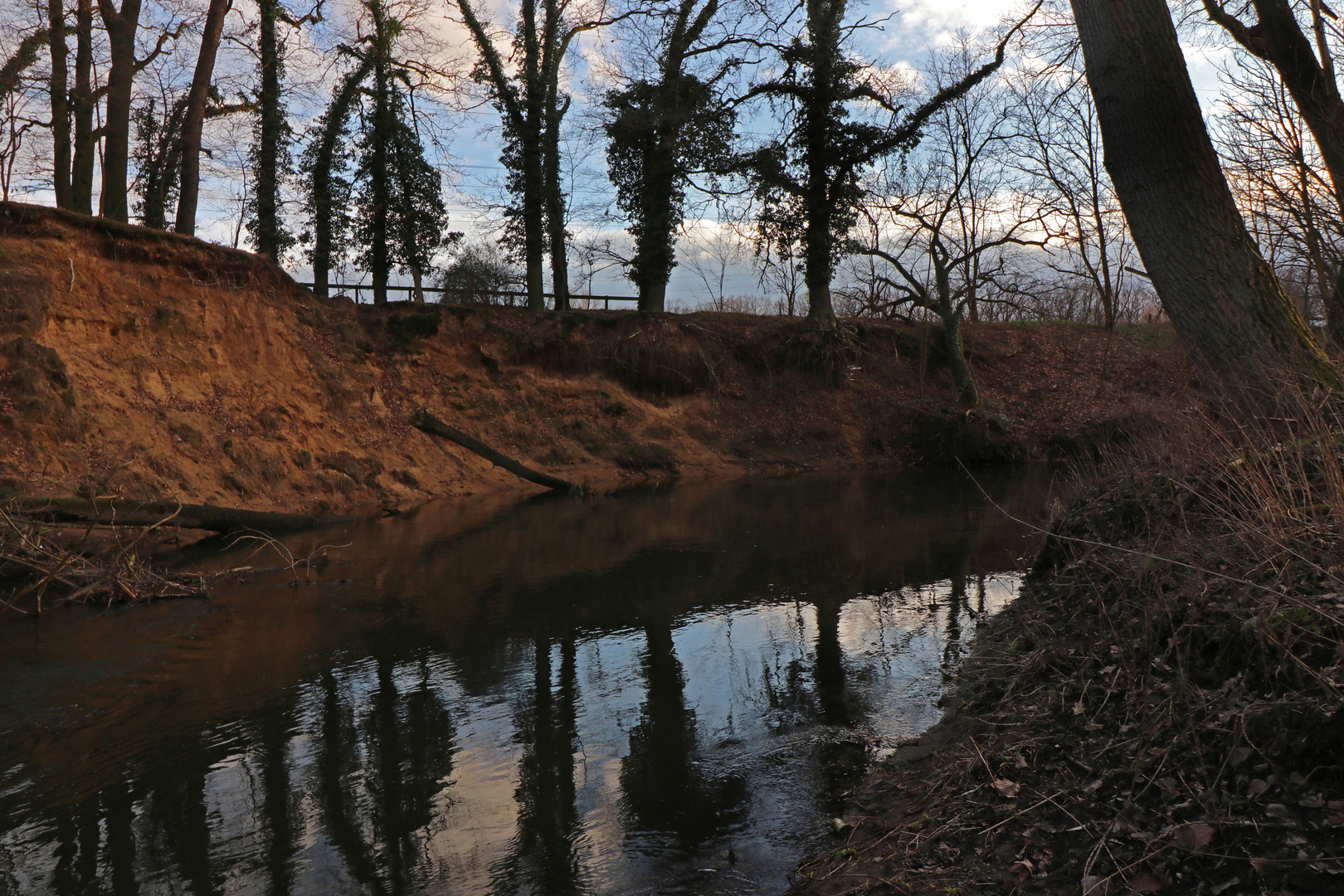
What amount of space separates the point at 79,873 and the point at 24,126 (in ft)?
71.7

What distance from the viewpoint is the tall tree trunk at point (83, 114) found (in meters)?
17.2

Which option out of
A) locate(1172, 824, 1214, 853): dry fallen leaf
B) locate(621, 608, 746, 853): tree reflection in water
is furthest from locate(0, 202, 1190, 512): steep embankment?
locate(1172, 824, 1214, 853): dry fallen leaf

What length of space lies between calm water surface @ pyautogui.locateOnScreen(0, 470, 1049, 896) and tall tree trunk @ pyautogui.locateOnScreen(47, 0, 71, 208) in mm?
12712

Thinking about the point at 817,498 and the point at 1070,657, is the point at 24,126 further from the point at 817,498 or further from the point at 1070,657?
the point at 1070,657

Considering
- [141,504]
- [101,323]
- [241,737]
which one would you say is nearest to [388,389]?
[101,323]

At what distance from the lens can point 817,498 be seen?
18.1 m

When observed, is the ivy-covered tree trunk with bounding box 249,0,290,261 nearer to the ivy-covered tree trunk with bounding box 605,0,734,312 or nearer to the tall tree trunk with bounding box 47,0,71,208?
the tall tree trunk with bounding box 47,0,71,208

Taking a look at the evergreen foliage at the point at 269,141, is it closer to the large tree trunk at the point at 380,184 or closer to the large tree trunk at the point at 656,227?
the large tree trunk at the point at 380,184

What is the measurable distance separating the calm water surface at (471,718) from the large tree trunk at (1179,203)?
343 cm

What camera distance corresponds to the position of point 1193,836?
2893 mm

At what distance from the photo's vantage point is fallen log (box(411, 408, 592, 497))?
57.4 feet

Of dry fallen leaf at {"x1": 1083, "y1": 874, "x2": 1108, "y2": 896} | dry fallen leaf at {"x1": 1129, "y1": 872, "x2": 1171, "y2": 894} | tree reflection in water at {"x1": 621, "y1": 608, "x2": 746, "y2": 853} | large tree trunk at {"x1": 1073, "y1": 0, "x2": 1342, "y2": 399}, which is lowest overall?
tree reflection in water at {"x1": 621, "y1": 608, "x2": 746, "y2": 853}

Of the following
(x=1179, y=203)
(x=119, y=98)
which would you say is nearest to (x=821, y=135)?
(x=119, y=98)

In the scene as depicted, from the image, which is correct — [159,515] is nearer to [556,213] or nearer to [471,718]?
[471,718]
